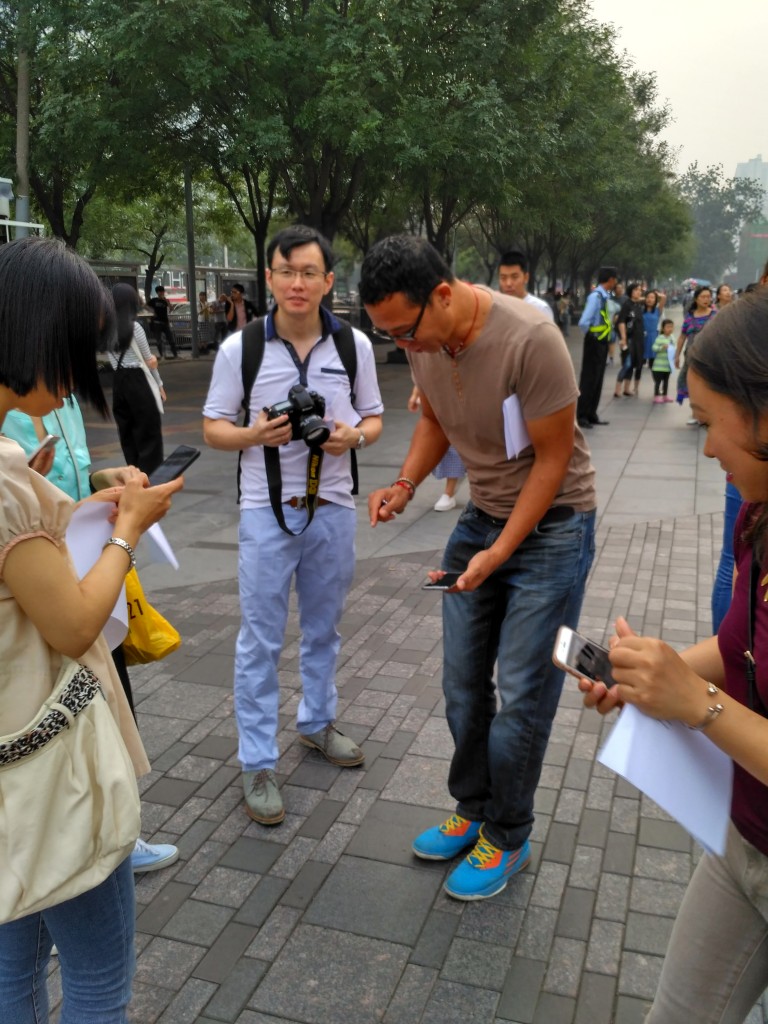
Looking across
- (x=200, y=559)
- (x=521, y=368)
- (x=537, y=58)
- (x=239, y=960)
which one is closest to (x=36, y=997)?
(x=239, y=960)

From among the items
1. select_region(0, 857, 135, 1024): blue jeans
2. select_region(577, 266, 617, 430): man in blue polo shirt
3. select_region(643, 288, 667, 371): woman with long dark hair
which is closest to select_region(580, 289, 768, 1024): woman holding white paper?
→ select_region(0, 857, 135, 1024): blue jeans

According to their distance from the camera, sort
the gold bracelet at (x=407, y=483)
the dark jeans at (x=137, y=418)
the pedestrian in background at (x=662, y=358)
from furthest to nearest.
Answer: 1. the pedestrian in background at (x=662, y=358)
2. the dark jeans at (x=137, y=418)
3. the gold bracelet at (x=407, y=483)

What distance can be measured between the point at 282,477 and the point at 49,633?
1.76 metres

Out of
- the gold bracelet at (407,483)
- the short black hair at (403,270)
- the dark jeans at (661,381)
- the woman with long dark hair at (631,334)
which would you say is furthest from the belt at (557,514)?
the dark jeans at (661,381)

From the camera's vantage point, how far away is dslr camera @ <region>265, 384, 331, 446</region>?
10.2ft

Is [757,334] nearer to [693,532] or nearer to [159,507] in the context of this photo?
[159,507]

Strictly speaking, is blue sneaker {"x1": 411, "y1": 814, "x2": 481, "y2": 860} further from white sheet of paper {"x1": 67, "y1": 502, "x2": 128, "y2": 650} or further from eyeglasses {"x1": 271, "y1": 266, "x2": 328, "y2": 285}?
eyeglasses {"x1": 271, "y1": 266, "x2": 328, "y2": 285}

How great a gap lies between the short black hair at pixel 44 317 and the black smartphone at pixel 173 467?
498 mm

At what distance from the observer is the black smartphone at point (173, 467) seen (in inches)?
87.4

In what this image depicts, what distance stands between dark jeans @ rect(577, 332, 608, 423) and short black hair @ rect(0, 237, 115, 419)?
1047cm

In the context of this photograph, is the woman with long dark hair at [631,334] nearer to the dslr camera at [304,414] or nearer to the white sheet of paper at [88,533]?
the dslr camera at [304,414]

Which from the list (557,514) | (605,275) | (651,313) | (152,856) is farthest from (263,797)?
(651,313)

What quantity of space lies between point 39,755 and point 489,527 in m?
1.55

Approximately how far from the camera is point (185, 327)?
95.4 feet
